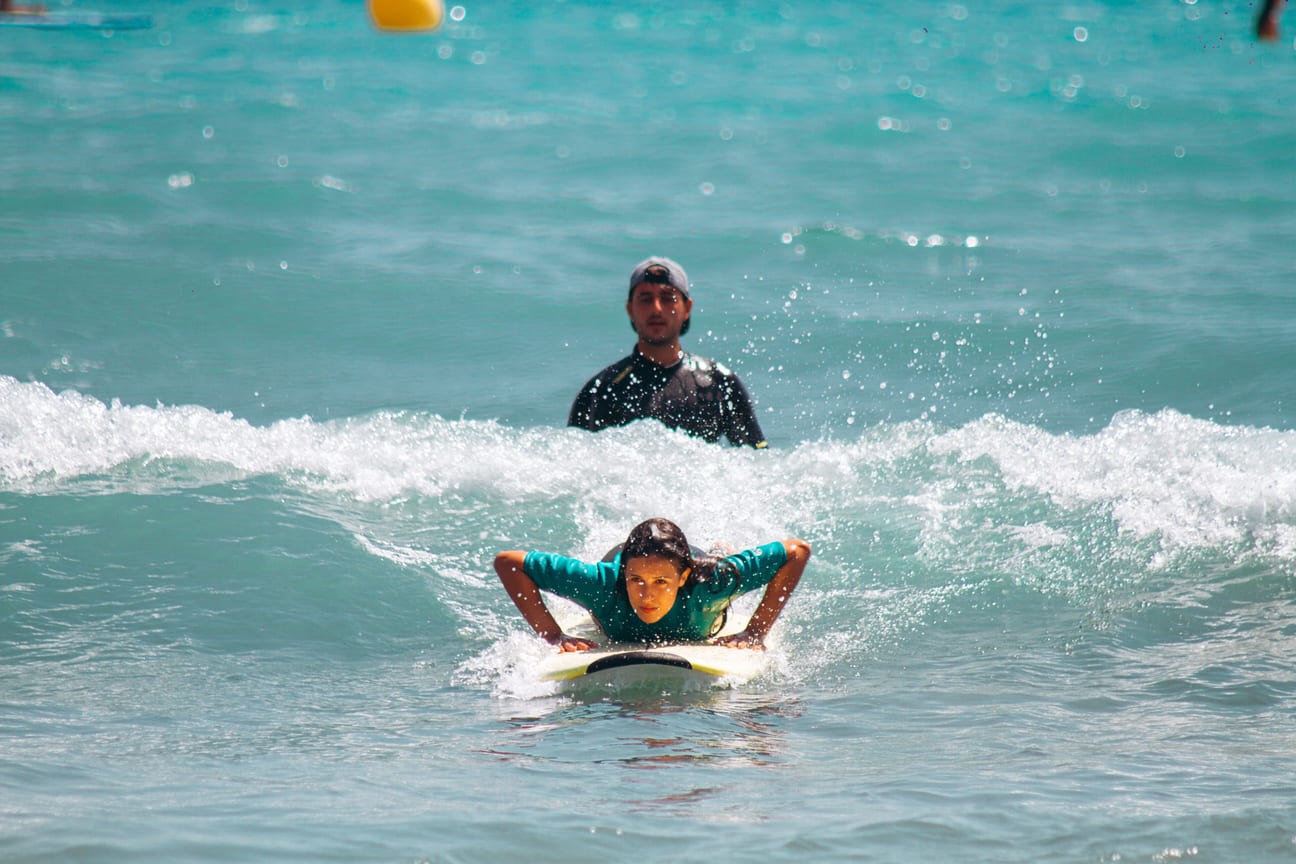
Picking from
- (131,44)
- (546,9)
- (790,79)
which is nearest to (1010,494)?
(790,79)

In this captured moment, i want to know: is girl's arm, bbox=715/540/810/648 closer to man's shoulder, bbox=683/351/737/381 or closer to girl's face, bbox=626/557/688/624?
girl's face, bbox=626/557/688/624

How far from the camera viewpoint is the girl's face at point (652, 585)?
A: 18.2 ft

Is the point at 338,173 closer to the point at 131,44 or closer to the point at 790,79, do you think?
the point at 790,79

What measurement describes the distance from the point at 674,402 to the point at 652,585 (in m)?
2.02

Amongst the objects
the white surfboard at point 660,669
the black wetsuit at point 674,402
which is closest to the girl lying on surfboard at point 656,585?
the white surfboard at point 660,669

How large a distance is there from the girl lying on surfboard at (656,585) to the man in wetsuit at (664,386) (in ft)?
5.12

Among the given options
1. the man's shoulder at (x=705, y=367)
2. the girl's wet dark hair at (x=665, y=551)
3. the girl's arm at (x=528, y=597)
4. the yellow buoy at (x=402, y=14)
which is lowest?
the girl's arm at (x=528, y=597)

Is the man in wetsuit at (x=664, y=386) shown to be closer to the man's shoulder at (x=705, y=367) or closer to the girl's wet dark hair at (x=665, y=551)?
the man's shoulder at (x=705, y=367)

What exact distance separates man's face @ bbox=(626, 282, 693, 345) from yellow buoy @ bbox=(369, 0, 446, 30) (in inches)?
152

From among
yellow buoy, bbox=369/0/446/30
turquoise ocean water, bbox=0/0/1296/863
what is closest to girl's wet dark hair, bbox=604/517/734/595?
turquoise ocean water, bbox=0/0/1296/863

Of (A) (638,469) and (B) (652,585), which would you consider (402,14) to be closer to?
(B) (652,585)

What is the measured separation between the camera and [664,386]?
24.6ft

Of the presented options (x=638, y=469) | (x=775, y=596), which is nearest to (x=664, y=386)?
(x=638, y=469)

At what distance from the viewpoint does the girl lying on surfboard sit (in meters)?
5.58
